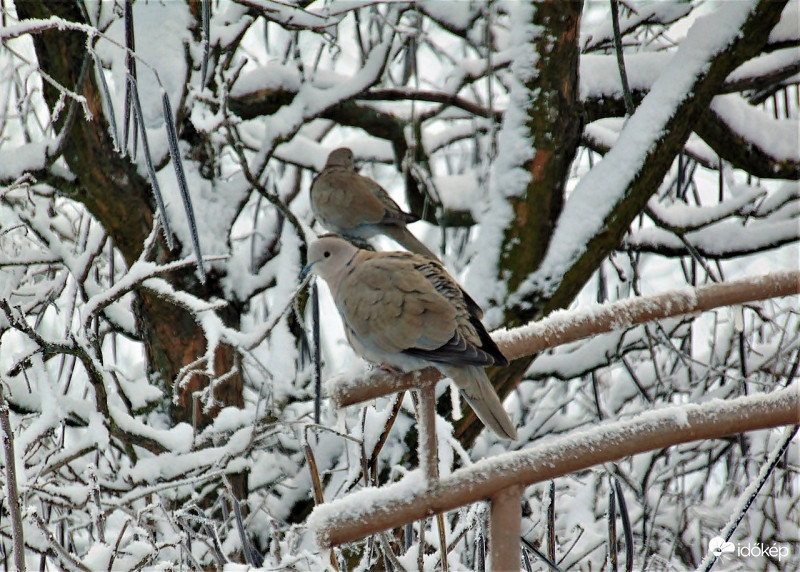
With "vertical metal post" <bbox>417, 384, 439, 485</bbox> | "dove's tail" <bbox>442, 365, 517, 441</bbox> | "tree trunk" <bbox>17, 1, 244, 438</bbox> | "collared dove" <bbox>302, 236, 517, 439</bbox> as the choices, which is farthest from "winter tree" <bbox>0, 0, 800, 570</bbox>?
"vertical metal post" <bbox>417, 384, 439, 485</bbox>

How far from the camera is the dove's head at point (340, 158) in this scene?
A: 373 centimetres

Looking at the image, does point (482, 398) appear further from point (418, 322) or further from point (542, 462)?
point (542, 462)

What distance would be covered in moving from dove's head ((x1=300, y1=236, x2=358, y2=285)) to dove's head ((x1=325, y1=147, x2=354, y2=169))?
1.29 meters

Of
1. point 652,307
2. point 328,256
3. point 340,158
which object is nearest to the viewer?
point 652,307

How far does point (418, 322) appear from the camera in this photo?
79.4 inches

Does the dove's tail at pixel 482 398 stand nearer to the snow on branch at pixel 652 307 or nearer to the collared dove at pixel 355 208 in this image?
the snow on branch at pixel 652 307

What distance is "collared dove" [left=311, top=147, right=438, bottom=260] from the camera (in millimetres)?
3453

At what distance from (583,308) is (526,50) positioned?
1471 mm

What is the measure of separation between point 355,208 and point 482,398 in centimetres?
182

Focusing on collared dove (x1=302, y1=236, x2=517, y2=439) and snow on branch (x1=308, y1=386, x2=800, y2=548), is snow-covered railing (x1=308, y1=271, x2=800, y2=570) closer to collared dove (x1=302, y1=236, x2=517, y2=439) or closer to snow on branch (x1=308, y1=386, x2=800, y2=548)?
snow on branch (x1=308, y1=386, x2=800, y2=548)

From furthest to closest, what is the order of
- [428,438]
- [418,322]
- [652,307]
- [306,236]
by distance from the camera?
[306,236], [418,322], [652,307], [428,438]

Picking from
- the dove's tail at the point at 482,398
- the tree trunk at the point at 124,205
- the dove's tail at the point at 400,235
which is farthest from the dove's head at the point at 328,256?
the dove's tail at the point at 400,235

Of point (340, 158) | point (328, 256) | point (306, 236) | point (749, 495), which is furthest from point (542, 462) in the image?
point (340, 158)

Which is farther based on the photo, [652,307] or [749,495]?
[652,307]
